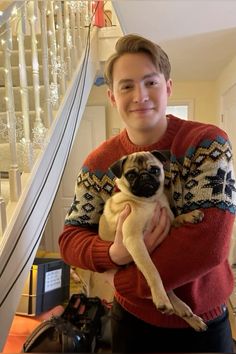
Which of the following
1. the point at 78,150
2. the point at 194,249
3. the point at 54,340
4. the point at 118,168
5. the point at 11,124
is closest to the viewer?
the point at 194,249

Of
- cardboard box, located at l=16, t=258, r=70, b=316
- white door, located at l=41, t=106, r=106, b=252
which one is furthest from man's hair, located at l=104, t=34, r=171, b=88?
white door, located at l=41, t=106, r=106, b=252

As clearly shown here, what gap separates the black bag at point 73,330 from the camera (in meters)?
1.09

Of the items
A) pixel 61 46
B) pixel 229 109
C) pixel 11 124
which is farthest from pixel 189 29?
pixel 11 124

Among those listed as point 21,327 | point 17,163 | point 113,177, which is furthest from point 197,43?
point 21,327

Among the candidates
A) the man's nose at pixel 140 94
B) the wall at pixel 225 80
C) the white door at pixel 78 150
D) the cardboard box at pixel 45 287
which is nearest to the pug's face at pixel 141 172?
the man's nose at pixel 140 94

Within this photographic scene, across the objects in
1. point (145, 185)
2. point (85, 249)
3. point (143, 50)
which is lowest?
point (85, 249)

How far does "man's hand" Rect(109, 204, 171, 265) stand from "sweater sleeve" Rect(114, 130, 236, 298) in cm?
2

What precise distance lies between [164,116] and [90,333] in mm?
1187

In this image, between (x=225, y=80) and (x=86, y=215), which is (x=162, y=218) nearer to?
(x=86, y=215)

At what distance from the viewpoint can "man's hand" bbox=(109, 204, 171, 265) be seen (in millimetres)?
621

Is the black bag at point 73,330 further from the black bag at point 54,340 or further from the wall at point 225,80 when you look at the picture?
the wall at point 225,80

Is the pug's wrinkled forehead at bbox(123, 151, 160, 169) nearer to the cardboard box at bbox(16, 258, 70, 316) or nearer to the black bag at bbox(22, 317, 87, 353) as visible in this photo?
the black bag at bbox(22, 317, 87, 353)

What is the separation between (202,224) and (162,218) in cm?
9

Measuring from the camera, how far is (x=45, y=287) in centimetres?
190
